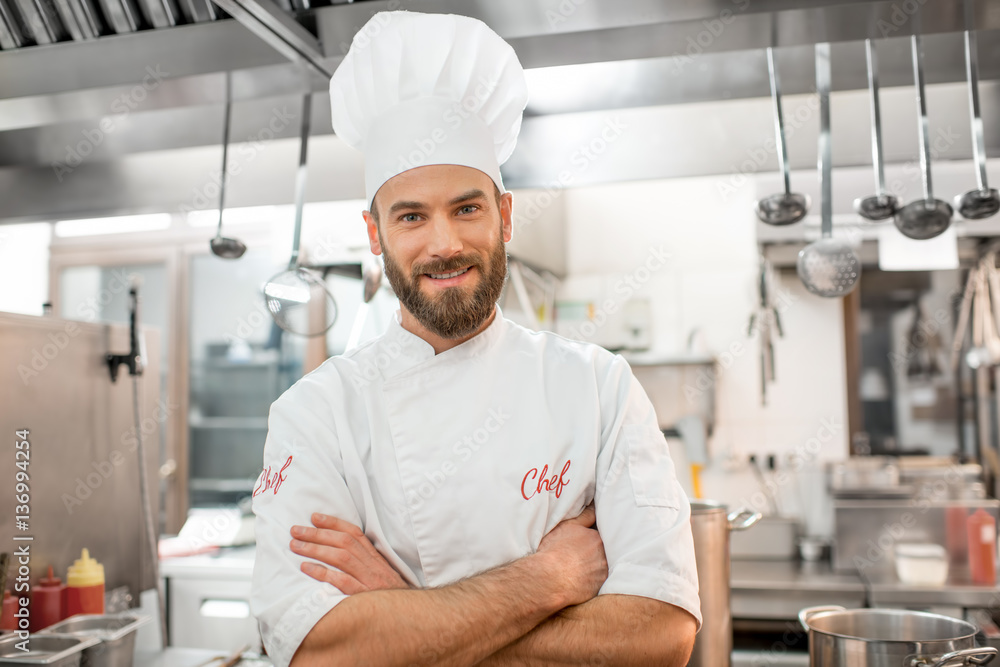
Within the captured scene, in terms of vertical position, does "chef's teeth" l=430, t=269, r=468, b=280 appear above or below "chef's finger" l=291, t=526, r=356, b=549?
above

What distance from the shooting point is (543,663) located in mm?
1054

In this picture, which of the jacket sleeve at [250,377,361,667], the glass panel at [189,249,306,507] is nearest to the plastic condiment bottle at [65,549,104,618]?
the jacket sleeve at [250,377,361,667]

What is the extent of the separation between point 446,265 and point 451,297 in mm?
49

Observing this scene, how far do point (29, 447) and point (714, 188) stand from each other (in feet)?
11.0

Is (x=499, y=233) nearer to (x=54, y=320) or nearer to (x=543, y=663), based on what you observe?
(x=543, y=663)

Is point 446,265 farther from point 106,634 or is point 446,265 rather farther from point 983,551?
point 983,551

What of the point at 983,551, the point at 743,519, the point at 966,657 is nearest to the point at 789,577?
the point at 983,551

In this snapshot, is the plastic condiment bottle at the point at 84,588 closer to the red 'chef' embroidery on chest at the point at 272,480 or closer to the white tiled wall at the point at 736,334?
the red 'chef' embroidery on chest at the point at 272,480

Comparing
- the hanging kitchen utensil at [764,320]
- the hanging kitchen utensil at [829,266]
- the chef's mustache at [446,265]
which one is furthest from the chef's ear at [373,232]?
the hanging kitchen utensil at [764,320]

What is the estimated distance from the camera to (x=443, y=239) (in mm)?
1143

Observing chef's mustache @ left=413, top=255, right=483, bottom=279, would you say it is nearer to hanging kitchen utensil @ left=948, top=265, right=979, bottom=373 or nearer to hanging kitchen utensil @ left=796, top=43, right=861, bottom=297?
hanging kitchen utensil @ left=796, top=43, right=861, bottom=297

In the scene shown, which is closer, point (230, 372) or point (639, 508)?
point (639, 508)

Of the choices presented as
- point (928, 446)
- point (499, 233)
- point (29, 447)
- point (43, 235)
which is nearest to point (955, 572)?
point (928, 446)

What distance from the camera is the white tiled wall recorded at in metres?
3.88
